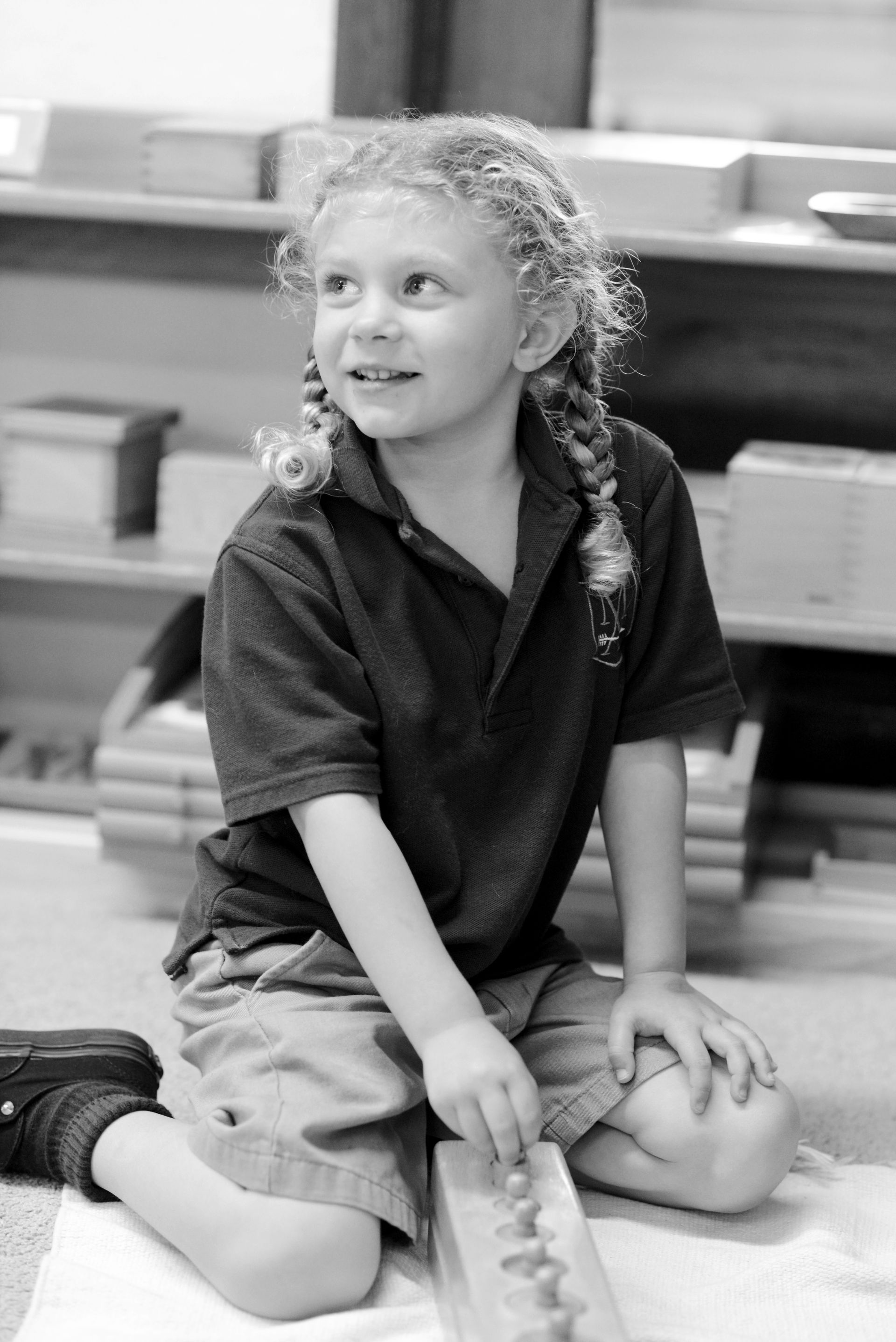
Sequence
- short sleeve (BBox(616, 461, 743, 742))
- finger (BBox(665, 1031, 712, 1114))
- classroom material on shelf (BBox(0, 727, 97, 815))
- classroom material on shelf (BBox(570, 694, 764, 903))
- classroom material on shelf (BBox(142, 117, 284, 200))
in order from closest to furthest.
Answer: finger (BBox(665, 1031, 712, 1114)) < short sleeve (BBox(616, 461, 743, 742)) < classroom material on shelf (BBox(570, 694, 764, 903)) < classroom material on shelf (BBox(142, 117, 284, 200)) < classroom material on shelf (BBox(0, 727, 97, 815))

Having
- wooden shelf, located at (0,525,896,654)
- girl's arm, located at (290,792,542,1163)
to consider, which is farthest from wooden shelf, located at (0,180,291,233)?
girl's arm, located at (290,792,542,1163)

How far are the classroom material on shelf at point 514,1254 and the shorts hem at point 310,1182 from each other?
28mm

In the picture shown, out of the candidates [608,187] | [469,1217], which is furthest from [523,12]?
[469,1217]

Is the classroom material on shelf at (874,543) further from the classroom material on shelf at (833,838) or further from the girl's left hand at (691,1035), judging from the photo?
the girl's left hand at (691,1035)

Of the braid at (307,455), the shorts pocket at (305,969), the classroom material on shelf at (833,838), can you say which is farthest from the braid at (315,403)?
the classroom material on shelf at (833,838)

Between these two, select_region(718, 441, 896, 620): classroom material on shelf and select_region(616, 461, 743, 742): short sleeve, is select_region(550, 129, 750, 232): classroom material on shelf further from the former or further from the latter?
select_region(616, 461, 743, 742): short sleeve

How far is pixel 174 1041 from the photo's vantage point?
1.33 m

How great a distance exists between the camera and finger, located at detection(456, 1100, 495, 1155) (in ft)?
3.02

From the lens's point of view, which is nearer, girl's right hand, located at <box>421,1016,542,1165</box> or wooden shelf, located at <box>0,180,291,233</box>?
girl's right hand, located at <box>421,1016,542,1165</box>

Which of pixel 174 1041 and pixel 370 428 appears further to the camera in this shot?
pixel 174 1041

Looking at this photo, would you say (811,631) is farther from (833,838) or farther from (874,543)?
(833,838)

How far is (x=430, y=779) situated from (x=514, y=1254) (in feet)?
1.02

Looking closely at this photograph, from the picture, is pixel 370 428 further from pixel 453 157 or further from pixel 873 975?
pixel 873 975

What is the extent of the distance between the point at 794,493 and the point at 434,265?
0.63 m
